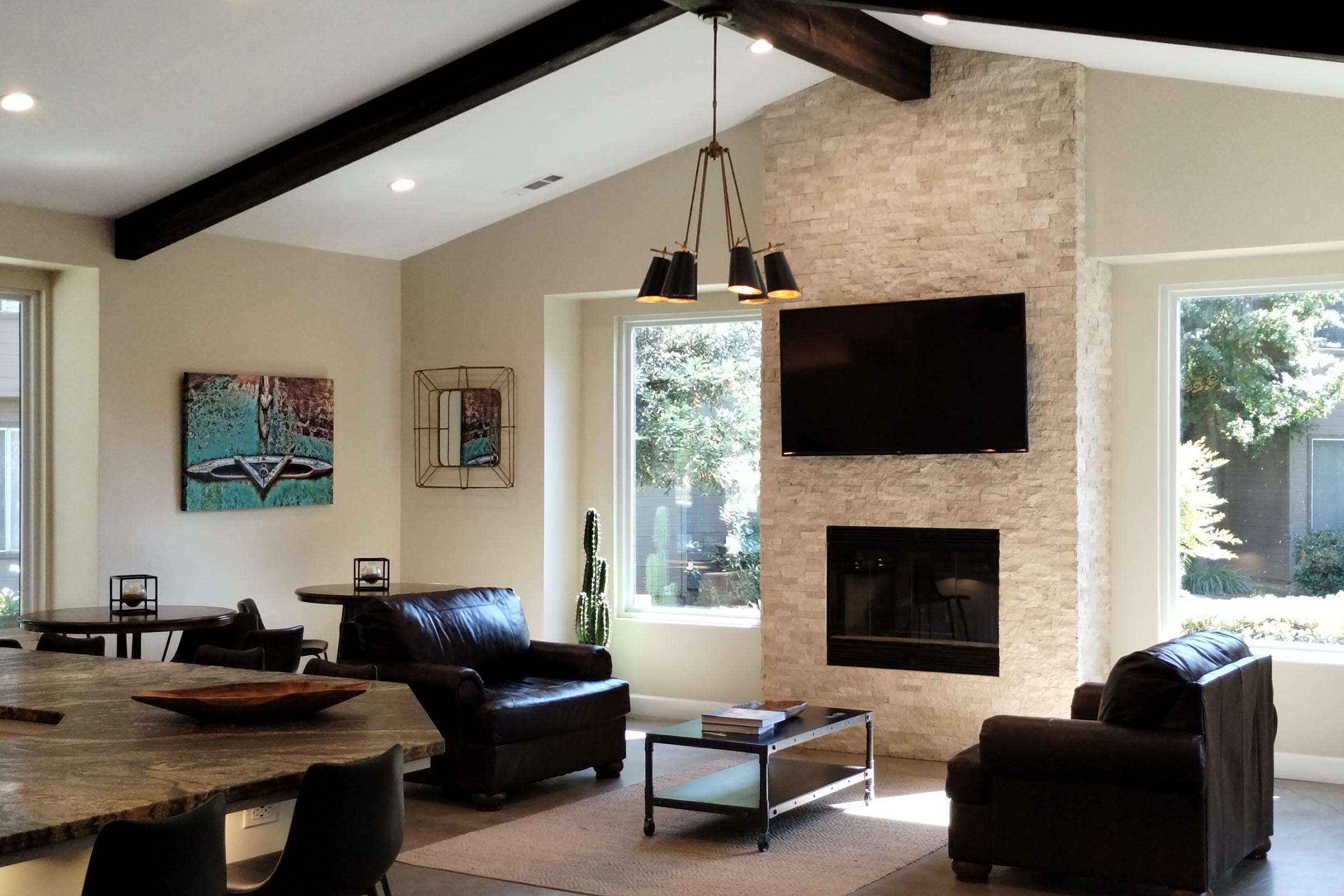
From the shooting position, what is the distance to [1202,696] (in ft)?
14.6

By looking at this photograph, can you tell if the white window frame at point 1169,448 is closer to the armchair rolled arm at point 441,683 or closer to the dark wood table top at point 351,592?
the armchair rolled arm at point 441,683

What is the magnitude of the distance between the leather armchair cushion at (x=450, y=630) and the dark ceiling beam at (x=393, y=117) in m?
2.19

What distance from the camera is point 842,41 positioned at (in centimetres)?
636

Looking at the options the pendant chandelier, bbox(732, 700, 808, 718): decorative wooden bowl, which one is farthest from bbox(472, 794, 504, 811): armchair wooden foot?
the pendant chandelier

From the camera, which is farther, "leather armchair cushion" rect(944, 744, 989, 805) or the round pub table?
the round pub table

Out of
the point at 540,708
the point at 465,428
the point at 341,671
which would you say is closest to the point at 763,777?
the point at 540,708

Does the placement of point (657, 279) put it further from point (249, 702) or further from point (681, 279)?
point (249, 702)

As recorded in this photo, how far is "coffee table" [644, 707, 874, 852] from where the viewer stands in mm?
5344

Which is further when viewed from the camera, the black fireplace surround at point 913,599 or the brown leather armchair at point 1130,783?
the black fireplace surround at point 913,599

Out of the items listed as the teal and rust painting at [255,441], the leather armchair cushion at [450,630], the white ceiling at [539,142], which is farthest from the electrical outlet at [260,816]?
the teal and rust painting at [255,441]

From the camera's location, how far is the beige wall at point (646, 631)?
8.23m

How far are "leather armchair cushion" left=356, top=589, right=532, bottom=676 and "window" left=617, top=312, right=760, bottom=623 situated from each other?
5.83 feet

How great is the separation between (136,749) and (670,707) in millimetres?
5863

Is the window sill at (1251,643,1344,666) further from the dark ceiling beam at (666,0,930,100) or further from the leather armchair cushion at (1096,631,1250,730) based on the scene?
the dark ceiling beam at (666,0,930,100)
